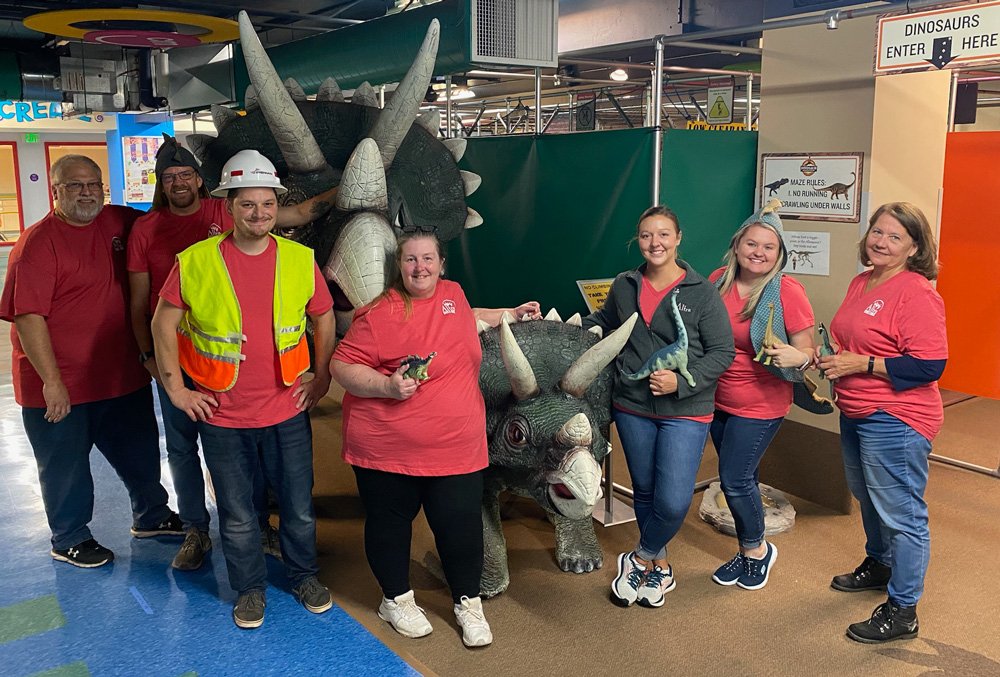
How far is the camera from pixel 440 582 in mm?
3451

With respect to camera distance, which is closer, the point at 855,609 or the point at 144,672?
the point at 144,672

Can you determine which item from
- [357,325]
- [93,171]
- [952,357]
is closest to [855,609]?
[357,325]

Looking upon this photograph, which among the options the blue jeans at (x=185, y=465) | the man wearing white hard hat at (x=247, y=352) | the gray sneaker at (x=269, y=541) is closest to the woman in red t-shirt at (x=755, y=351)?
the man wearing white hard hat at (x=247, y=352)

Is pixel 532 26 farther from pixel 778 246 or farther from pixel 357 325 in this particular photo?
pixel 357 325

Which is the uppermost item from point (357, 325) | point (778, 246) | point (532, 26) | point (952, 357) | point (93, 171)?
point (532, 26)

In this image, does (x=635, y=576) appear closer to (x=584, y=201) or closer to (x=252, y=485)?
(x=252, y=485)

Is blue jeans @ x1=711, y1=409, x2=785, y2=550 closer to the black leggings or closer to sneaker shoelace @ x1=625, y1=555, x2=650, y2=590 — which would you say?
sneaker shoelace @ x1=625, y1=555, x2=650, y2=590

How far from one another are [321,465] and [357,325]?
7.48 feet

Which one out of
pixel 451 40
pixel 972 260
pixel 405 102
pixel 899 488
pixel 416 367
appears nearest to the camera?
pixel 416 367

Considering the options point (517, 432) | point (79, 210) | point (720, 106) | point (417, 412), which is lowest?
point (517, 432)


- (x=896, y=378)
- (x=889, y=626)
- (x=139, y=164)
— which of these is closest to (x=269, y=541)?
(x=889, y=626)

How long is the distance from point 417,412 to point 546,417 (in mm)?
513

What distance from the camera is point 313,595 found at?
3189 millimetres

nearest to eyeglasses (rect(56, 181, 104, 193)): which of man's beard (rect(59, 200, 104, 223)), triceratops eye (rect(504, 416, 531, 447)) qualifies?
man's beard (rect(59, 200, 104, 223))
